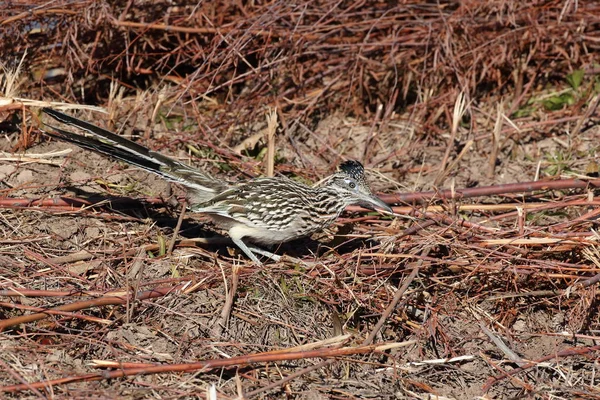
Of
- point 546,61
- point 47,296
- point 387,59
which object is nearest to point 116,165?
point 47,296

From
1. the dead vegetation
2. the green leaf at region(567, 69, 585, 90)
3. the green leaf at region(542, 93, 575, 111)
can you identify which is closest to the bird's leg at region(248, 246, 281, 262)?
the dead vegetation

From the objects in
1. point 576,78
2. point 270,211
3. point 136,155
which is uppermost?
point 136,155

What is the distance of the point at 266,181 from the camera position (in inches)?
234

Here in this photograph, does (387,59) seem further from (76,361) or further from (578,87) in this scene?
(76,361)

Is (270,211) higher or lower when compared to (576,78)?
higher

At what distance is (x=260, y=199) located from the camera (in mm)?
5707

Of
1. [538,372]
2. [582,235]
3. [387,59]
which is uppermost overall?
[387,59]

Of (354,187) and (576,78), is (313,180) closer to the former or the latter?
(354,187)

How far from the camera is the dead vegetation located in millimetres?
4934

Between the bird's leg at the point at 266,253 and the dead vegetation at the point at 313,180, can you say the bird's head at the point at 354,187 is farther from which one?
the bird's leg at the point at 266,253

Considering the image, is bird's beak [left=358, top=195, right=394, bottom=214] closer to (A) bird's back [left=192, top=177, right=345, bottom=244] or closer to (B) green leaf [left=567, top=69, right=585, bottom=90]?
(A) bird's back [left=192, top=177, right=345, bottom=244]

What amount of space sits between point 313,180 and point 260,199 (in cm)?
124

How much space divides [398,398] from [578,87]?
13.3 feet

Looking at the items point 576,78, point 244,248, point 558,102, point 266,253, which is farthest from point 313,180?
point 576,78
